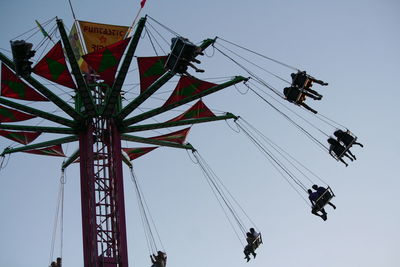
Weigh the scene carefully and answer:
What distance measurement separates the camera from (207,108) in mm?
22094

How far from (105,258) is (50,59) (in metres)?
5.72

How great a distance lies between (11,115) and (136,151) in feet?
16.8

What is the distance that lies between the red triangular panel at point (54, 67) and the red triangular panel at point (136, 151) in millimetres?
5623

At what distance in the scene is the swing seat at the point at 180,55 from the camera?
17.5m

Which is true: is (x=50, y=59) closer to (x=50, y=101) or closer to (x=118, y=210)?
(x=50, y=101)

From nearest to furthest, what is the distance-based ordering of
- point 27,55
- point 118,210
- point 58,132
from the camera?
point 27,55 < point 118,210 < point 58,132

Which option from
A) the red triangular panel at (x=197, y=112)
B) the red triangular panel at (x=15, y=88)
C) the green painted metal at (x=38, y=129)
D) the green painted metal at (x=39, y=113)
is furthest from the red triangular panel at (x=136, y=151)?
the red triangular panel at (x=15, y=88)

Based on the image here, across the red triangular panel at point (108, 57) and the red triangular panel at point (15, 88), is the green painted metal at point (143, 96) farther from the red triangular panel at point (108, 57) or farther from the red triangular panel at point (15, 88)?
the red triangular panel at point (15, 88)

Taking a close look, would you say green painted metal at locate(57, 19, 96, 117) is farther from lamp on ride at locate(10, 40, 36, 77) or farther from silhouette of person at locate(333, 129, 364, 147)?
silhouette of person at locate(333, 129, 364, 147)

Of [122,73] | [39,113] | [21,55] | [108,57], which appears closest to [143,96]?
[122,73]

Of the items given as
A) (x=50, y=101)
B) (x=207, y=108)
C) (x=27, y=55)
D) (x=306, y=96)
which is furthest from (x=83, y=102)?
(x=306, y=96)

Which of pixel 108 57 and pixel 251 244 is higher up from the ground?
pixel 108 57

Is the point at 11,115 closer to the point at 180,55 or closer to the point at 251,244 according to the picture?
the point at 180,55

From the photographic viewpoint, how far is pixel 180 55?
1745 centimetres
